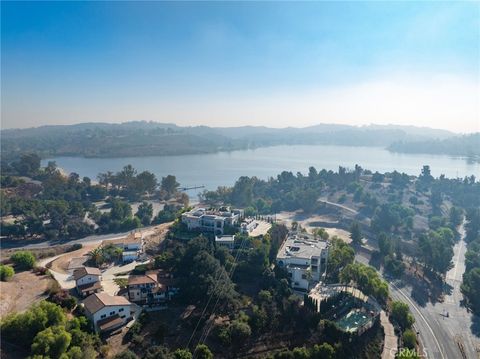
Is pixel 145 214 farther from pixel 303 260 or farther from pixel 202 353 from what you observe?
pixel 202 353

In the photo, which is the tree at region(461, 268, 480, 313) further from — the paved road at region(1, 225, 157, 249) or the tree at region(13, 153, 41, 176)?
the tree at region(13, 153, 41, 176)

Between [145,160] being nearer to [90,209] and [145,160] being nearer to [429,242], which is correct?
[90,209]

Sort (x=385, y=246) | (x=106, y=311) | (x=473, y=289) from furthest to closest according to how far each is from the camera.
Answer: (x=385, y=246) → (x=473, y=289) → (x=106, y=311)

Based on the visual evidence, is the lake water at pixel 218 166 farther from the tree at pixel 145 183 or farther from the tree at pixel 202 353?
the tree at pixel 202 353

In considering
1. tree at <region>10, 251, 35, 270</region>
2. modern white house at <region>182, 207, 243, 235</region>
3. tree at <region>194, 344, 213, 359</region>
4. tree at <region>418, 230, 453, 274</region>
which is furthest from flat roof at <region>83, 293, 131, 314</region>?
tree at <region>418, 230, 453, 274</region>

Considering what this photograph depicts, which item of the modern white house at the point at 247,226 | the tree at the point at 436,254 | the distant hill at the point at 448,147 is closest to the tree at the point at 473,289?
the tree at the point at 436,254

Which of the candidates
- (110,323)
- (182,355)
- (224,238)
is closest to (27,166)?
(224,238)

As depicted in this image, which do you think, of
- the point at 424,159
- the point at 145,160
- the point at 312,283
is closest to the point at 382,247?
the point at 312,283
